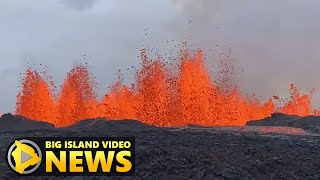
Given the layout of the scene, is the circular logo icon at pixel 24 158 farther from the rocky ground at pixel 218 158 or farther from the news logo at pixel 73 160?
the rocky ground at pixel 218 158

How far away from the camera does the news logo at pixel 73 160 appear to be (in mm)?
17703

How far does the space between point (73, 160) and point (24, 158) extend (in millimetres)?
1831

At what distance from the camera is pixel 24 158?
18.0 metres

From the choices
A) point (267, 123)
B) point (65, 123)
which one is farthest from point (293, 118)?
point (65, 123)

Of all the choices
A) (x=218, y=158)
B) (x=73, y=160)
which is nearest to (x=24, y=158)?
(x=73, y=160)

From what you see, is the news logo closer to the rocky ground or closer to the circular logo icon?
the circular logo icon

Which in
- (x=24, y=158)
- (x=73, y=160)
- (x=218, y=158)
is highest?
(x=24, y=158)

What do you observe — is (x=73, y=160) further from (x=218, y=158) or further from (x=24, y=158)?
(x=218, y=158)

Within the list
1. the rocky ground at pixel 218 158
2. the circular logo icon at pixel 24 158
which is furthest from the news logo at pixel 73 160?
the rocky ground at pixel 218 158

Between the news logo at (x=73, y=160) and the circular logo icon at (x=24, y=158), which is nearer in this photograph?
the news logo at (x=73, y=160)

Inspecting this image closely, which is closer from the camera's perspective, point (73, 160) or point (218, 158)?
point (73, 160)

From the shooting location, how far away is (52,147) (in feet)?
65.5

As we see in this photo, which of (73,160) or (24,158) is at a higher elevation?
(24,158)

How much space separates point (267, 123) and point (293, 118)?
110 inches
